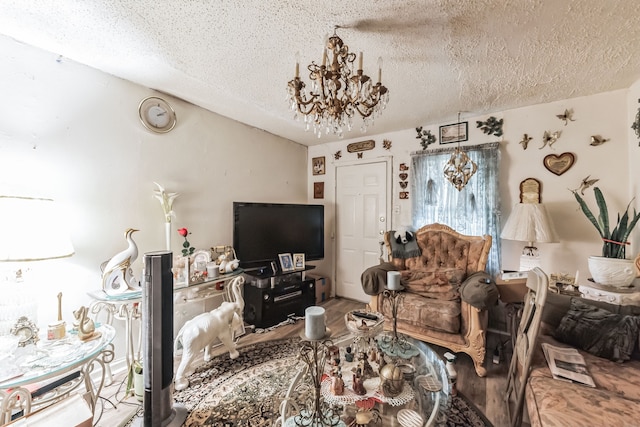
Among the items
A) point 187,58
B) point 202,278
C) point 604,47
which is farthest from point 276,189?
point 604,47

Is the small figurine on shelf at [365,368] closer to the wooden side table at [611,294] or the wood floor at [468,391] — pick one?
the wood floor at [468,391]

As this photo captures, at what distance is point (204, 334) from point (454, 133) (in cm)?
322

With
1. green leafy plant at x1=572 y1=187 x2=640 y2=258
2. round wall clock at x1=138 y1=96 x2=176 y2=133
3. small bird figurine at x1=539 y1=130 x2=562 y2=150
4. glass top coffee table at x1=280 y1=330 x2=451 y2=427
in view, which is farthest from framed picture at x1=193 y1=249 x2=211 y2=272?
small bird figurine at x1=539 y1=130 x2=562 y2=150

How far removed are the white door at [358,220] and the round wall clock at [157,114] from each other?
2.26 meters

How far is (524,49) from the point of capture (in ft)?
5.20

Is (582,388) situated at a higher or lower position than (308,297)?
higher

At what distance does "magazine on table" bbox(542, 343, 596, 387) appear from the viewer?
3.91 feet

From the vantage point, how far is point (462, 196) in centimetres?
277

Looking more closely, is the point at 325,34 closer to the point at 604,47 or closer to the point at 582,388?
the point at 604,47

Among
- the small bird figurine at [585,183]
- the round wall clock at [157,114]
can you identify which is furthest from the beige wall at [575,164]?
the round wall clock at [157,114]

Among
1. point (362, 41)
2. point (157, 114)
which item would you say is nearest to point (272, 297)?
point (157, 114)

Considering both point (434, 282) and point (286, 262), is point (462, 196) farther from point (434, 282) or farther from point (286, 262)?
point (286, 262)

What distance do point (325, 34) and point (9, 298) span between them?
86.0 inches

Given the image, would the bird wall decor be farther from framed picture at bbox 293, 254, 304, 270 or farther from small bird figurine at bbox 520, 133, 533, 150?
small bird figurine at bbox 520, 133, 533, 150
